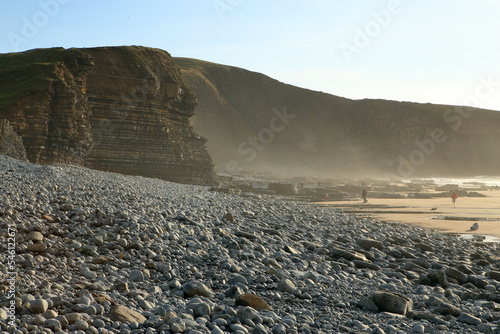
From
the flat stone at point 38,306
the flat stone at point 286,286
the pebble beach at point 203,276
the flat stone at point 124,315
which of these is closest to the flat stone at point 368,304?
the pebble beach at point 203,276

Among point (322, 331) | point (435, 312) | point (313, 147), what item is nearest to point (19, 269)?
point (322, 331)

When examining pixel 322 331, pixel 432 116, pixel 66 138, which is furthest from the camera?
pixel 432 116

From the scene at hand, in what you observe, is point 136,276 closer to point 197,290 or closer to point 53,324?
point 197,290

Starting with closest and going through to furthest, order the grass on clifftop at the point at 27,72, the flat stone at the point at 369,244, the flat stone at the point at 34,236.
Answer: the flat stone at the point at 34,236 < the flat stone at the point at 369,244 < the grass on clifftop at the point at 27,72

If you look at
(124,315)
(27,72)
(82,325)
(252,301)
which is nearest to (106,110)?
(27,72)

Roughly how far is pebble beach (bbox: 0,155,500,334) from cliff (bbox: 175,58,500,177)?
94810mm

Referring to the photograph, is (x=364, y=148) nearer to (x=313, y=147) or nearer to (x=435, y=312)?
(x=313, y=147)

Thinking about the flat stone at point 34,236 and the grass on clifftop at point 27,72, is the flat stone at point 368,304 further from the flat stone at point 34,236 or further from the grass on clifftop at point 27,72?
the grass on clifftop at point 27,72

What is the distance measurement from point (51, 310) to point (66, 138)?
2368cm

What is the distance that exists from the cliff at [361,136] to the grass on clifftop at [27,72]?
74.7 metres

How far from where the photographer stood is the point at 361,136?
11650 centimetres

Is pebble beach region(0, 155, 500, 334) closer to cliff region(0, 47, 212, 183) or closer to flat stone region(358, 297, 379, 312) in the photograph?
flat stone region(358, 297, 379, 312)

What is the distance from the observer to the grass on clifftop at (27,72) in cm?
2519

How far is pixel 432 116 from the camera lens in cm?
11538
